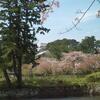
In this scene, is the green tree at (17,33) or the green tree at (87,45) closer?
the green tree at (17,33)

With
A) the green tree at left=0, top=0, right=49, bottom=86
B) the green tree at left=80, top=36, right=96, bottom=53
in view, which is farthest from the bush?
the green tree at left=80, top=36, right=96, bottom=53

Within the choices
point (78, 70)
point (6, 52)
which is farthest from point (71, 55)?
point (6, 52)

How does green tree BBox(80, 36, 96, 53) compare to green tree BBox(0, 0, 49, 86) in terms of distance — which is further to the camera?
green tree BBox(80, 36, 96, 53)

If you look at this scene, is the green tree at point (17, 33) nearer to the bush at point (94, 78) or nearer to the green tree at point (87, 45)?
the bush at point (94, 78)

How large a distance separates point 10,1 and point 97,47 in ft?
138

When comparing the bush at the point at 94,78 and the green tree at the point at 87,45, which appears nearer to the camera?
the bush at the point at 94,78

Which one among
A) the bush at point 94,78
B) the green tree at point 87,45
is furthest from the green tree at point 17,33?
the green tree at point 87,45

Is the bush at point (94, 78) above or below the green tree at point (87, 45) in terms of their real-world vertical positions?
below

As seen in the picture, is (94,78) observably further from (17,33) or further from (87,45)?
(87,45)

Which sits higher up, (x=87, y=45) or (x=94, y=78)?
(x=87, y=45)

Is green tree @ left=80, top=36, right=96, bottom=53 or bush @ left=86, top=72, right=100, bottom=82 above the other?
green tree @ left=80, top=36, right=96, bottom=53

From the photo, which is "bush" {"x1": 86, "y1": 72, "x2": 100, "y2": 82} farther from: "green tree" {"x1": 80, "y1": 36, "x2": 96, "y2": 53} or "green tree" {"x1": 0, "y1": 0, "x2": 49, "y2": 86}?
"green tree" {"x1": 80, "y1": 36, "x2": 96, "y2": 53}

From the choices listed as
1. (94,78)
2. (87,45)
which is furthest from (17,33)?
(87,45)

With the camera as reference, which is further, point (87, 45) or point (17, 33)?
point (87, 45)
